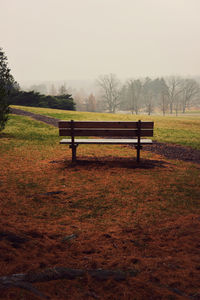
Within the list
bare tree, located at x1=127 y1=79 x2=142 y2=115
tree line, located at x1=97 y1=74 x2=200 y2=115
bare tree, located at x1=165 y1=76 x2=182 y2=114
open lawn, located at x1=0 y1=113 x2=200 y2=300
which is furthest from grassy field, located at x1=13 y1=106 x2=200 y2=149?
bare tree, located at x1=165 y1=76 x2=182 y2=114

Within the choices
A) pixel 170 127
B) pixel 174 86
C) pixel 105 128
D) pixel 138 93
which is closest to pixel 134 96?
pixel 138 93

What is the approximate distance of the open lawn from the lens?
2439 millimetres

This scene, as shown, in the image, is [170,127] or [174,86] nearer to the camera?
[170,127]

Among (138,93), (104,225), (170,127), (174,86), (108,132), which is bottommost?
(104,225)

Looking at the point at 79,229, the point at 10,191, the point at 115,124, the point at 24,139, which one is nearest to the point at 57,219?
the point at 79,229

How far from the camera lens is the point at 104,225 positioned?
393 cm

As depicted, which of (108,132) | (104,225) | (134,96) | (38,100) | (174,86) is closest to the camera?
(104,225)

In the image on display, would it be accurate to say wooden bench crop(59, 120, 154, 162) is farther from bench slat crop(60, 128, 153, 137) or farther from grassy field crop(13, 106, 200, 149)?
grassy field crop(13, 106, 200, 149)

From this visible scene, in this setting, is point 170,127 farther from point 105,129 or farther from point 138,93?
point 138,93

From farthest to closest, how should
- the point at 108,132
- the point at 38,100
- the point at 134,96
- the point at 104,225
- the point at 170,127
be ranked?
the point at 134,96
the point at 38,100
the point at 170,127
the point at 108,132
the point at 104,225

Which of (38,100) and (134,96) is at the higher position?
(134,96)

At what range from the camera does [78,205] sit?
4711 millimetres

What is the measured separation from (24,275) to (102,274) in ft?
2.44

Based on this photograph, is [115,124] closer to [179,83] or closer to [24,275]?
[24,275]
